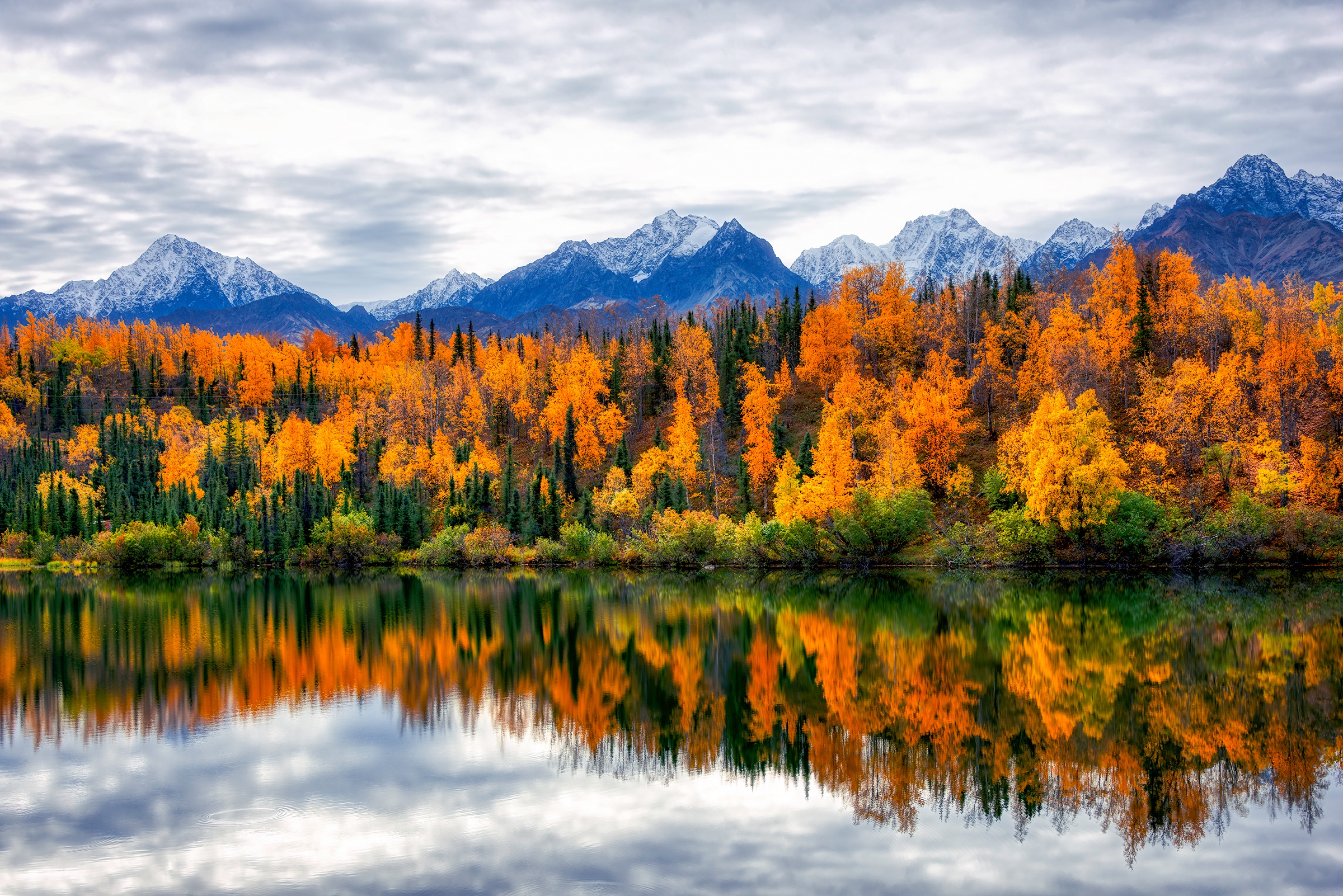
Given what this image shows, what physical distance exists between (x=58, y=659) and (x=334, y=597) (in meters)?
27.3

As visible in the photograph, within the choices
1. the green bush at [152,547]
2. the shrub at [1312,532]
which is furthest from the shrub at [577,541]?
the shrub at [1312,532]

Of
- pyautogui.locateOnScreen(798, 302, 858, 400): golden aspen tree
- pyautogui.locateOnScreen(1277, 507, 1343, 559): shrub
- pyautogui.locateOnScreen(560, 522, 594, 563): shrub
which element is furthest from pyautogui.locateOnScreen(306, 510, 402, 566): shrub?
pyautogui.locateOnScreen(1277, 507, 1343, 559): shrub

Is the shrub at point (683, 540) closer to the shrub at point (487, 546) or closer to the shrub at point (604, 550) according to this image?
the shrub at point (604, 550)

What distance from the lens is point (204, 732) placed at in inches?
1085

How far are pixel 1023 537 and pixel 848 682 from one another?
143 feet

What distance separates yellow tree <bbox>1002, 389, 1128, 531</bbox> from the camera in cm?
6662

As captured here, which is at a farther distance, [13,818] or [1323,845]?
[13,818]

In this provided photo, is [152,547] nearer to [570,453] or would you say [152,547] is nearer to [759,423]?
[570,453]

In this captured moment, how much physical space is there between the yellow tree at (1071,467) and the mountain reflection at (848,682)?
25.1ft

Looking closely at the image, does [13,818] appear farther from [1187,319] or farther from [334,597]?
[1187,319]

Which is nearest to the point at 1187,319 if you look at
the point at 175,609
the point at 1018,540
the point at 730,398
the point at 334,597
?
the point at 1018,540

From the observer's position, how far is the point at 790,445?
343 feet

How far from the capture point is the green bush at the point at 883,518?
250ft

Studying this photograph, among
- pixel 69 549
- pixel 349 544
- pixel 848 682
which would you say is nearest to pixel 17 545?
pixel 69 549
